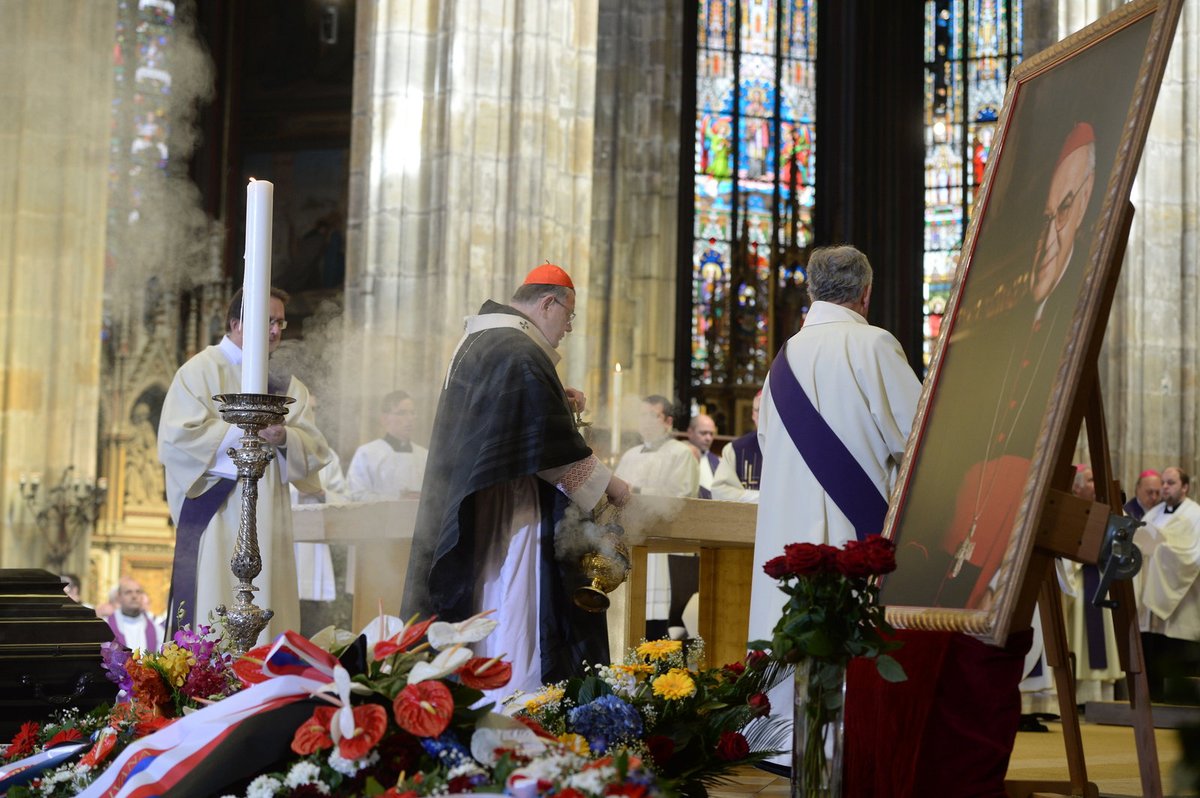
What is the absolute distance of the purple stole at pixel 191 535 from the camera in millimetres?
4945

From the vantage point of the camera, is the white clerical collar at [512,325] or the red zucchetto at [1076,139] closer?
the red zucchetto at [1076,139]

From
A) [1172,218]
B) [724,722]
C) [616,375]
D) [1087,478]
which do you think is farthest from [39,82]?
[724,722]

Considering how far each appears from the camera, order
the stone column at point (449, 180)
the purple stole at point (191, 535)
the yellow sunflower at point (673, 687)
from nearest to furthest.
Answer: the yellow sunflower at point (673, 687)
the purple stole at point (191, 535)
the stone column at point (449, 180)

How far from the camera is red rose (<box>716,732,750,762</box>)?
268cm

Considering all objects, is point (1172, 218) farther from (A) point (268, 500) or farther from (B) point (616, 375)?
(A) point (268, 500)

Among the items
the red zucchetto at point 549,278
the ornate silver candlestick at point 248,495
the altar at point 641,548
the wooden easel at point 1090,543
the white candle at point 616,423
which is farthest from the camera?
the white candle at point 616,423

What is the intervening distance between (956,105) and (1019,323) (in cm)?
1851

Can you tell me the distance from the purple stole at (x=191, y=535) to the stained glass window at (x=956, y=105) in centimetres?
1620

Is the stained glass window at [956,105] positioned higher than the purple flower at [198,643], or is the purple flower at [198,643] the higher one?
the stained glass window at [956,105]

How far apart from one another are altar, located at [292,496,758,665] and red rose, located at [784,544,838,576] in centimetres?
221

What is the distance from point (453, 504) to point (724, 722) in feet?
4.49

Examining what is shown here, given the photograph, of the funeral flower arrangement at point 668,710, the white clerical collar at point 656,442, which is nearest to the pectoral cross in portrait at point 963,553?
the funeral flower arrangement at point 668,710

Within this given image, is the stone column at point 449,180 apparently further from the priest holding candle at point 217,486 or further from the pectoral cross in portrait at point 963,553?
the pectoral cross in portrait at point 963,553

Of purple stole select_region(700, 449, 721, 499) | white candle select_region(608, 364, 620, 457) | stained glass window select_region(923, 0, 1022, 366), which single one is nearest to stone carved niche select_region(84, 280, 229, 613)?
purple stole select_region(700, 449, 721, 499)
